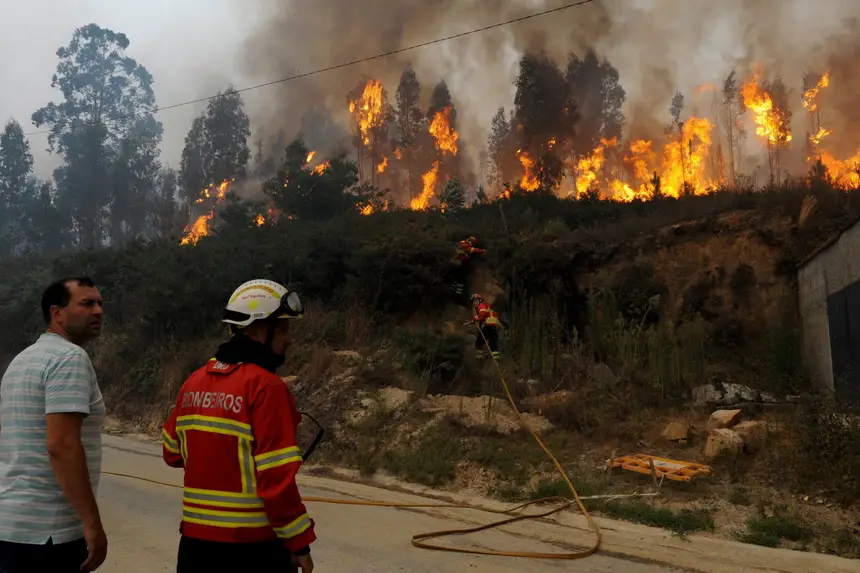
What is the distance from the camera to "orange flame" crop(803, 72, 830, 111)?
1615 inches

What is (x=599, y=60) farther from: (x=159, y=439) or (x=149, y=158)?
(x=159, y=439)

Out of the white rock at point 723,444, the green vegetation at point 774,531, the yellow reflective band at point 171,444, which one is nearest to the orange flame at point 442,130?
the white rock at point 723,444

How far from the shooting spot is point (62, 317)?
2320 millimetres

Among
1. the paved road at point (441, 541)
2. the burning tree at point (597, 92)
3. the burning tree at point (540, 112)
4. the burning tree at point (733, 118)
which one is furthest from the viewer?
the burning tree at point (597, 92)

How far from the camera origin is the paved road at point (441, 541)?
433cm

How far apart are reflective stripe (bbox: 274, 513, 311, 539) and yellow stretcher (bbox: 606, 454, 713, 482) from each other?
5.25 meters

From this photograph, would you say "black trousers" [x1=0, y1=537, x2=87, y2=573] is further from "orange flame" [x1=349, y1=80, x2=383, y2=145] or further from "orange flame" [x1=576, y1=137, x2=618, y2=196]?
"orange flame" [x1=349, y1=80, x2=383, y2=145]

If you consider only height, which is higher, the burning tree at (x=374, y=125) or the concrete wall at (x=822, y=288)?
the burning tree at (x=374, y=125)

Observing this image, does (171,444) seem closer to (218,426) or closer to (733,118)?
(218,426)

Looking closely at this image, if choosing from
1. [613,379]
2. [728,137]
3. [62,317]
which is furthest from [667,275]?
[728,137]

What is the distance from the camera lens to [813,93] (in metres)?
42.2

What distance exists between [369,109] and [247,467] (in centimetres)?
5380

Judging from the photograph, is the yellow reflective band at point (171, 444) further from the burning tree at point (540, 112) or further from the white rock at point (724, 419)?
the burning tree at point (540, 112)

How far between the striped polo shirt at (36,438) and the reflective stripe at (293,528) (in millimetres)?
826
